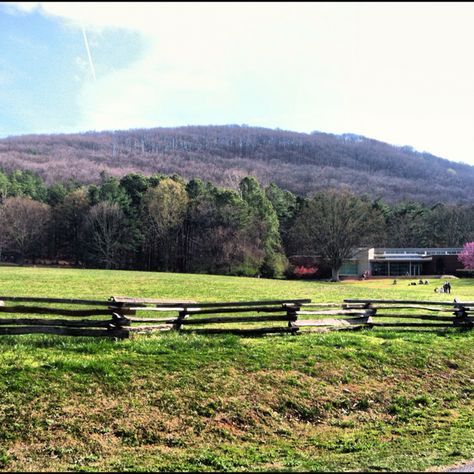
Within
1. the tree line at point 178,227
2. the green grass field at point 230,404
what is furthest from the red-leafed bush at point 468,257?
the green grass field at point 230,404

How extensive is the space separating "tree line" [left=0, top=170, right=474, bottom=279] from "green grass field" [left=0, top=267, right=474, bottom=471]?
48.8 metres

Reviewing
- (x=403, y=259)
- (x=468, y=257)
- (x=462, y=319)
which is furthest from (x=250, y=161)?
(x=462, y=319)

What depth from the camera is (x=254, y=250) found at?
2500 inches

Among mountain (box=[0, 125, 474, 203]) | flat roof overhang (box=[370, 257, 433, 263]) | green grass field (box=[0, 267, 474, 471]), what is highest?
mountain (box=[0, 125, 474, 203])

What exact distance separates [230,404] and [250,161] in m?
151

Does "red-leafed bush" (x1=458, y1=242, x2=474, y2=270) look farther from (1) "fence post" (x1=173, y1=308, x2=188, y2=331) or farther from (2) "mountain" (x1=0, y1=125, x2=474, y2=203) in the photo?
(1) "fence post" (x1=173, y1=308, x2=188, y2=331)

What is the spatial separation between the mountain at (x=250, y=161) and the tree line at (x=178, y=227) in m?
32.7

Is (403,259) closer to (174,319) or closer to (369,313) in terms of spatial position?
(369,313)

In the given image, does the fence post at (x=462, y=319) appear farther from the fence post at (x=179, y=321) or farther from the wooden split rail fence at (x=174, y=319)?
the fence post at (x=179, y=321)

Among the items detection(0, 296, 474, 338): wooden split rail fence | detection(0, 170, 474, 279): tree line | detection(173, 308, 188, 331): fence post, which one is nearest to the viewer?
detection(0, 296, 474, 338): wooden split rail fence

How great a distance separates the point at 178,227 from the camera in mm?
72250

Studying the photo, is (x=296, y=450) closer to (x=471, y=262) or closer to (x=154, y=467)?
(x=154, y=467)

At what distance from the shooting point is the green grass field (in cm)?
777

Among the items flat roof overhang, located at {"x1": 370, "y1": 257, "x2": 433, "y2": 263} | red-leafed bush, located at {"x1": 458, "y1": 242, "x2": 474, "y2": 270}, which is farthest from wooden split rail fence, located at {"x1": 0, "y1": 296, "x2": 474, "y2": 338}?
flat roof overhang, located at {"x1": 370, "y1": 257, "x2": 433, "y2": 263}
